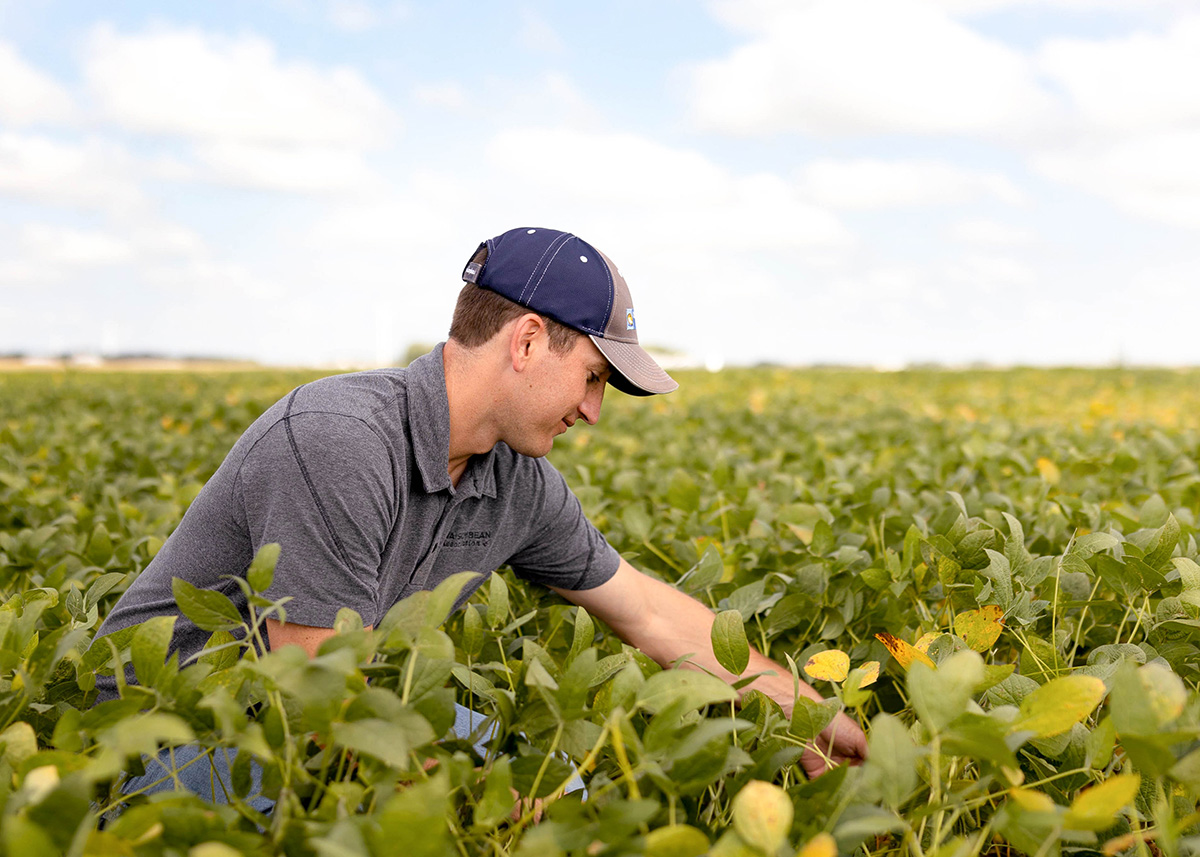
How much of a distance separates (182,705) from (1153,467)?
11.6 ft

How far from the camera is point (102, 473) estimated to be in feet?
12.5

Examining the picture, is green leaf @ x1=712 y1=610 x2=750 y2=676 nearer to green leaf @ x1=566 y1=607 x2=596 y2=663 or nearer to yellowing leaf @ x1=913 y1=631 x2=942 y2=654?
green leaf @ x1=566 y1=607 x2=596 y2=663

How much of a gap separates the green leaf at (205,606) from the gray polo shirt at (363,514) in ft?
1.16

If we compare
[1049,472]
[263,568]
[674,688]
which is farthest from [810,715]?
[1049,472]

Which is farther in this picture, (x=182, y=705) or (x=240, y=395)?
(x=240, y=395)

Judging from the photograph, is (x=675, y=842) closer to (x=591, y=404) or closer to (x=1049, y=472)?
(x=591, y=404)

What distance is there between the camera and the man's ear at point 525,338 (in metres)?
1.87

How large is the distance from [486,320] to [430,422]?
9.5 inches

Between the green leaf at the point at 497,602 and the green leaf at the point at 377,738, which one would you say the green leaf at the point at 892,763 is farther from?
the green leaf at the point at 497,602

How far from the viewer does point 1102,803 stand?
903mm

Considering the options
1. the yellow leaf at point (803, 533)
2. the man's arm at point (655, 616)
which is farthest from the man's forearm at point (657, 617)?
the yellow leaf at point (803, 533)

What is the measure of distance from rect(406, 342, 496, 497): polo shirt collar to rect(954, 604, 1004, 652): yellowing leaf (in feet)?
3.28

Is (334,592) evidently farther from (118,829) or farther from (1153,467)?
(1153,467)

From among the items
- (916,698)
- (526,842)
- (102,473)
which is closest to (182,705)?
(526,842)
